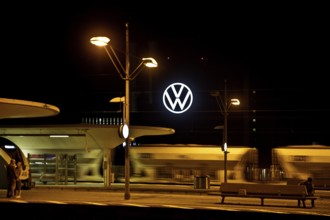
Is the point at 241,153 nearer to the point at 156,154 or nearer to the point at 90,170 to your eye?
the point at 156,154

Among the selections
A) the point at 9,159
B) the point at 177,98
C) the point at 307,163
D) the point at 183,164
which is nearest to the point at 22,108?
the point at 9,159

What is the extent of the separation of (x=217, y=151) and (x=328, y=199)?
37.1 ft

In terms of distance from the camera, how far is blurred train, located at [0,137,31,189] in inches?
1104

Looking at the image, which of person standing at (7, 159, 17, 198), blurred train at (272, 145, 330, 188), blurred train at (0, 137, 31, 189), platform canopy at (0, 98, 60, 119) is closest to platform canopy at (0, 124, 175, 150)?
blurred train at (0, 137, 31, 189)

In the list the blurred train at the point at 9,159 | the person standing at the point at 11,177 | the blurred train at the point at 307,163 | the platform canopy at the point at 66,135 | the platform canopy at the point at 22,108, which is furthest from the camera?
the blurred train at the point at 307,163

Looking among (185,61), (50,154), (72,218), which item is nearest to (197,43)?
(185,61)

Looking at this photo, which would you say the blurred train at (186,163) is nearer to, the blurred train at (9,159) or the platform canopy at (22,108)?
the blurred train at (9,159)

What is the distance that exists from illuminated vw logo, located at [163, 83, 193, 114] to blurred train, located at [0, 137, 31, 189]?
2941 centimetres

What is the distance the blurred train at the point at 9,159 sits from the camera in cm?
2803

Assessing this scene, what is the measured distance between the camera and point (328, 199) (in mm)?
27875

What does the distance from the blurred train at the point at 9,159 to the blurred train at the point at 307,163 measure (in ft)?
51.3

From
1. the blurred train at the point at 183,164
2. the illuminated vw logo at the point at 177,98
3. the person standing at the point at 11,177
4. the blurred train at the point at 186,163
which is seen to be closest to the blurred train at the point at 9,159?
the blurred train at the point at 183,164

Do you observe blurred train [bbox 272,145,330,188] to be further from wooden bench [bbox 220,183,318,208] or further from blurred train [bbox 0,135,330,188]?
wooden bench [bbox 220,183,318,208]

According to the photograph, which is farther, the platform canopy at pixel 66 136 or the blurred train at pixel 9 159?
Answer: the platform canopy at pixel 66 136
